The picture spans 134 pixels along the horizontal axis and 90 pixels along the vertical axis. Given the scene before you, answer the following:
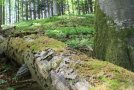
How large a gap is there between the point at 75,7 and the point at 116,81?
42.3 meters

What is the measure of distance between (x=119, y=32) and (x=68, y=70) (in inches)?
60.0

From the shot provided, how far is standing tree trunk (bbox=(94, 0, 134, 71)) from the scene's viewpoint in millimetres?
5340

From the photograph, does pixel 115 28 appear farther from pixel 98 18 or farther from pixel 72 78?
pixel 72 78

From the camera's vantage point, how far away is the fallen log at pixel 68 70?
3607 mm

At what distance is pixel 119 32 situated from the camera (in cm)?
538

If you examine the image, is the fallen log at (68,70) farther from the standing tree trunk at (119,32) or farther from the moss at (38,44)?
the standing tree trunk at (119,32)

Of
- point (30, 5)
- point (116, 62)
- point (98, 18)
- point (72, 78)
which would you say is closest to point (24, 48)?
point (98, 18)

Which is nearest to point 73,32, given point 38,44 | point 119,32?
point 38,44

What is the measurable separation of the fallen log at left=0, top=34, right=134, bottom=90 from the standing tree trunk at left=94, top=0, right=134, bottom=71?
73cm

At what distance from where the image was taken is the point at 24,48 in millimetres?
7145

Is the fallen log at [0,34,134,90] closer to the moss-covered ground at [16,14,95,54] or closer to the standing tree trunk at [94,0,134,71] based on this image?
the standing tree trunk at [94,0,134,71]

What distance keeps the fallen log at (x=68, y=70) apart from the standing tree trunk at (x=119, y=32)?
731mm

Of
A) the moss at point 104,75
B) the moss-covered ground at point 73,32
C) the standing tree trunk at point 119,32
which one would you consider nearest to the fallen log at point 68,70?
the moss at point 104,75

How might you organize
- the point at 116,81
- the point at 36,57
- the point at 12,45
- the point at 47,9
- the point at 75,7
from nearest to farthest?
1. the point at 116,81
2. the point at 36,57
3. the point at 12,45
4. the point at 75,7
5. the point at 47,9
